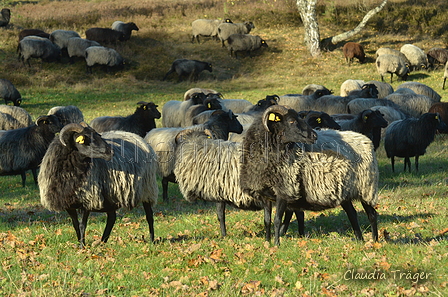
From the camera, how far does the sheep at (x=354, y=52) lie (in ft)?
117

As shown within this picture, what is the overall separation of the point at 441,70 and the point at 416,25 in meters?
9.97

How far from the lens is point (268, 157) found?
7203 millimetres

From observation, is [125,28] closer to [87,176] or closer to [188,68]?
[188,68]

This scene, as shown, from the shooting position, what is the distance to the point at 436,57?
113ft

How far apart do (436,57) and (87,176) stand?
33081mm

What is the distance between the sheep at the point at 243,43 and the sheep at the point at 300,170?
3055 centimetres

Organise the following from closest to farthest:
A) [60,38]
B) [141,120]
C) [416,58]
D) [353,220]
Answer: [353,220] → [141,120] → [416,58] → [60,38]

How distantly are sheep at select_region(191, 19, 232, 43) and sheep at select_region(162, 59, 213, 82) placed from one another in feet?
21.8

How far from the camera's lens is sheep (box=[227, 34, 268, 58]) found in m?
37.1

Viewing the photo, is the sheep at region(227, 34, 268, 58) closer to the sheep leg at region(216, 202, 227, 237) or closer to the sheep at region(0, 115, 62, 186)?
the sheep at region(0, 115, 62, 186)

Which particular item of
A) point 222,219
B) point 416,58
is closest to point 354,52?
point 416,58

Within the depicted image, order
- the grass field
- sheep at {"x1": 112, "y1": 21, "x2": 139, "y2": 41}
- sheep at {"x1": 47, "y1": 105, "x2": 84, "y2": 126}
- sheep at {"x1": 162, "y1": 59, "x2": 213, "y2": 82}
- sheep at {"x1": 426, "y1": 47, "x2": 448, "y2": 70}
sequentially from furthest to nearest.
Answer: sheep at {"x1": 112, "y1": 21, "x2": 139, "y2": 41} → sheep at {"x1": 426, "y1": 47, "x2": 448, "y2": 70} → sheep at {"x1": 162, "y1": 59, "x2": 213, "y2": 82} → sheep at {"x1": 47, "y1": 105, "x2": 84, "y2": 126} → the grass field

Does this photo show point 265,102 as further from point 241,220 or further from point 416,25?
point 416,25

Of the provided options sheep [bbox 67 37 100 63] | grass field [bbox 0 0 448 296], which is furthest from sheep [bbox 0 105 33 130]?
sheep [bbox 67 37 100 63]
